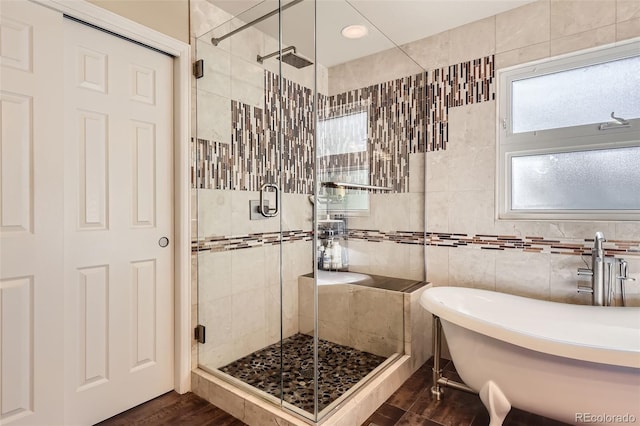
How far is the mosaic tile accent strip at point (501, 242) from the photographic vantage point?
192 centimetres

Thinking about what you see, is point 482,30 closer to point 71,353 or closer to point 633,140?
point 633,140

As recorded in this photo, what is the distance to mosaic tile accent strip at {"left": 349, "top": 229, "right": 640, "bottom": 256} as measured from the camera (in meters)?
1.92

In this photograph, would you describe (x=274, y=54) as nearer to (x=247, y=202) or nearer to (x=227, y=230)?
(x=247, y=202)

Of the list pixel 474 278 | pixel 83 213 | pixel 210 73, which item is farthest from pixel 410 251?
pixel 83 213

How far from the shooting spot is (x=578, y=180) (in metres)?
2.07

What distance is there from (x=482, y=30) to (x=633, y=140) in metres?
1.16

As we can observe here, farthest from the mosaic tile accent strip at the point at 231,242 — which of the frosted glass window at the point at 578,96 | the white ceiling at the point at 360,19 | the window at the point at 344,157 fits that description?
the frosted glass window at the point at 578,96

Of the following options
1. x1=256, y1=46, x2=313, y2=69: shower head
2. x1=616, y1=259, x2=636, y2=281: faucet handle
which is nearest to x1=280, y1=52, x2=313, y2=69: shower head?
x1=256, y1=46, x2=313, y2=69: shower head

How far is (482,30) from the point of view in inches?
91.3

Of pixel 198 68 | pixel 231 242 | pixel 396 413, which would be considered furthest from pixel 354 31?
pixel 396 413

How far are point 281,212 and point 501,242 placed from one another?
1.52 m

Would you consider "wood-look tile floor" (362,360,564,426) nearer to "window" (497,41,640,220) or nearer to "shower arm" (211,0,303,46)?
"window" (497,41,640,220)

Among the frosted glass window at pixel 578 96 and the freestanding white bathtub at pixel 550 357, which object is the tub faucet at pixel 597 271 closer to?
the freestanding white bathtub at pixel 550 357

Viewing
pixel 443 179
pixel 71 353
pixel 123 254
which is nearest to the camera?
pixel 71 353
